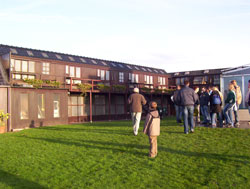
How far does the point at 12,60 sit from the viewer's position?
2061cm

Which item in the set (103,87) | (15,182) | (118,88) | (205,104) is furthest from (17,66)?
(15,182)

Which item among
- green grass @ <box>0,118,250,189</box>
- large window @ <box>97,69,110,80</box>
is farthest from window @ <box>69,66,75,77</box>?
green grass @ <box>0,118,250,189</box>

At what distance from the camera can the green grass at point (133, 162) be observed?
5.77 m

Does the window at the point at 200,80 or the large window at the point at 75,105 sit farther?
the window at the point at 200,80

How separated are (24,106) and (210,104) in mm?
12564

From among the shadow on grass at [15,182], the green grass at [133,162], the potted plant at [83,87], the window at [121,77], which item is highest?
the window at [121,77]

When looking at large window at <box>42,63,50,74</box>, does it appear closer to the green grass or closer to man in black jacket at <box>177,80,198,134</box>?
the green grass

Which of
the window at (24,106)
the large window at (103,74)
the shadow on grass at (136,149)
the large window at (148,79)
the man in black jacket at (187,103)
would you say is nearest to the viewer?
the shadow on grass at (136,149)

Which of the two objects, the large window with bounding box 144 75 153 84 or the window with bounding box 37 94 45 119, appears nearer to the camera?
the window with bounding box 37 94 45 119

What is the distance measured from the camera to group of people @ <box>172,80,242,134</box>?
9.89 metres

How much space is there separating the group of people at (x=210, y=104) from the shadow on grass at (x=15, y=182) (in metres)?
5.69

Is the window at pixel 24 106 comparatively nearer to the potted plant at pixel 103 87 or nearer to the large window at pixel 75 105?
the large window at pixel 75 105

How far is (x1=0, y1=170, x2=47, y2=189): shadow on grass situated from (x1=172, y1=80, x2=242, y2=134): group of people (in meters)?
5.69

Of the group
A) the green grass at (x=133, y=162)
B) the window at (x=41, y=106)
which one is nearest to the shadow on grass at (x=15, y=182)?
the green grass at (x=133, y=162)
